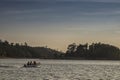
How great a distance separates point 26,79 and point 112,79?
14600 millimetres

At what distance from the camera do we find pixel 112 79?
3127 inches

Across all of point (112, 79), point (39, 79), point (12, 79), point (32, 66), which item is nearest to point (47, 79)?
point (39, 79)

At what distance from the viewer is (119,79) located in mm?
78812

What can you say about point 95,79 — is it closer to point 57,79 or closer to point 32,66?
point 57,79

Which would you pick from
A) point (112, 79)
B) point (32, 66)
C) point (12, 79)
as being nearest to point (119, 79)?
point (112, 79)

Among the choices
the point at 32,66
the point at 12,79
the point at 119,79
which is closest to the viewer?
the point at 12,79

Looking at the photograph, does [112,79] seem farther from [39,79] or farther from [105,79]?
[39,79]

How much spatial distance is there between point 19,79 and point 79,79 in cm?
1013

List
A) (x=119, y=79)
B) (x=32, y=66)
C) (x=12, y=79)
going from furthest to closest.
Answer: (x=32, y=66), (x=119, y=79), (x=12, y=79)

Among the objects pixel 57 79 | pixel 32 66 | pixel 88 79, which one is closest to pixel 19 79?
pixel 57 79

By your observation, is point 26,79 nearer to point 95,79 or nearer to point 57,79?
point 57,79

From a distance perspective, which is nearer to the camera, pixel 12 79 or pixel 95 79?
pixel 12 79

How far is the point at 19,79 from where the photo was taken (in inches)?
2923

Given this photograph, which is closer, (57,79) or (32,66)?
(57,79)
